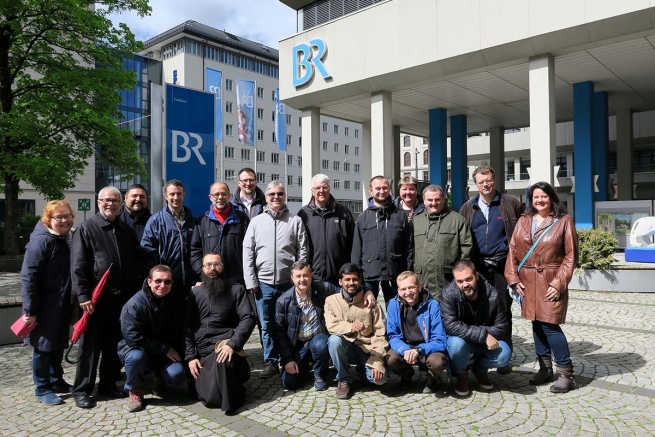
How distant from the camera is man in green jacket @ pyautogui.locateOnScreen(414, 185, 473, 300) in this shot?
485 cm

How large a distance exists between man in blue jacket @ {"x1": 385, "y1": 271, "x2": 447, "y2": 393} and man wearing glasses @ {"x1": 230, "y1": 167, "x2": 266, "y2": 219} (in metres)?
1.94

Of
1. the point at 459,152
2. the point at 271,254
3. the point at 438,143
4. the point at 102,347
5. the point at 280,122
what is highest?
the point at 280,122

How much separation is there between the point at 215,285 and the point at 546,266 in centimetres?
309

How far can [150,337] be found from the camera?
14.9ft

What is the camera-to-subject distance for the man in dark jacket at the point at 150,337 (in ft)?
14.3

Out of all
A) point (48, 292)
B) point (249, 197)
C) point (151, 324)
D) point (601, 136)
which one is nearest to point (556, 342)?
point (249, 197)

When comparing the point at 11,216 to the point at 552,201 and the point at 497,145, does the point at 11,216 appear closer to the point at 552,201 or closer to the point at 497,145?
the point at 552,201

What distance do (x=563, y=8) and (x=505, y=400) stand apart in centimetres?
1319

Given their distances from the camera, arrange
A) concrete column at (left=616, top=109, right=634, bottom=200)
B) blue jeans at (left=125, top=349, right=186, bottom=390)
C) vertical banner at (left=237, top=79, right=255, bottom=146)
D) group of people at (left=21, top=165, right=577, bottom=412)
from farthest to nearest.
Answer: vertical banner at (left=237, top=79, right=255, bottom=146)
concrete column at (left=616, top=109, right=634, bottom=200)
group of people at (left=21, top=165, right=577, bottom=412)
blue jeans at (left=125, top=349, right=186, bottom=390)

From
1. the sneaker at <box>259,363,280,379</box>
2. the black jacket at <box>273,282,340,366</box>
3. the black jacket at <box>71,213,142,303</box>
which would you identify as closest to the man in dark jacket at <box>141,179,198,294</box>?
the black jacket at <box>71,213,142,303</box>

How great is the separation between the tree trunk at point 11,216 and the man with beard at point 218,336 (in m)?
13.5

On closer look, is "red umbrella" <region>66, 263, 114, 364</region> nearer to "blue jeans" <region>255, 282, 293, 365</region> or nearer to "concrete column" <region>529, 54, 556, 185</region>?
"blue jeans" <region>255, 282, 293, 365</region>

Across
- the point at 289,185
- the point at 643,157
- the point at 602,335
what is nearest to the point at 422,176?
the point at 289,185

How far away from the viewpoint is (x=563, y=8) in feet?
45.6
